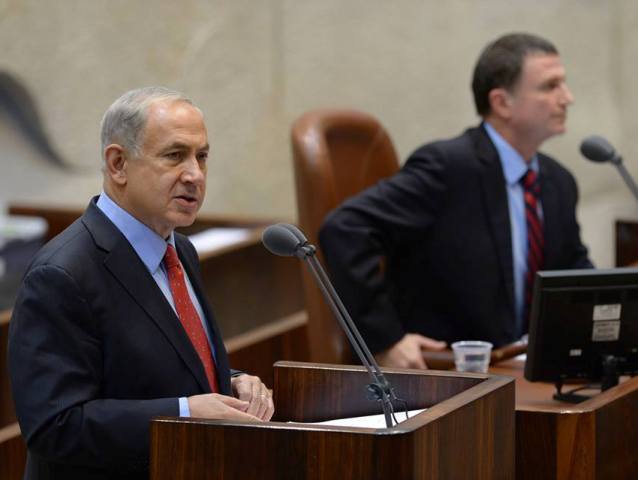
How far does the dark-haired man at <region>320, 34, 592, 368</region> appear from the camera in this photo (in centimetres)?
384

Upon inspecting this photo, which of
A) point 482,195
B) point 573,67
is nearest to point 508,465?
point 482,195

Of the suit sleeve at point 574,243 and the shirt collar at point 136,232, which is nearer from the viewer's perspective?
the shirt collar at point 136,232

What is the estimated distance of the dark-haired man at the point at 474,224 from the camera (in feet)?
12.6

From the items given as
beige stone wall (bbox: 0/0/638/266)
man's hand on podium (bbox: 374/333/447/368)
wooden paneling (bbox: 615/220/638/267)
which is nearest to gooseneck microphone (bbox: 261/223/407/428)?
man's hand on podium (bbox: 374/333/447/368)

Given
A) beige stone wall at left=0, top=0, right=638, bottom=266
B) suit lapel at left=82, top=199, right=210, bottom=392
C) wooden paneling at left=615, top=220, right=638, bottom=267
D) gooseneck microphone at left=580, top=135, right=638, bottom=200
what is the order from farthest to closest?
beige stone wall at left=0, top=0, right=638, bottom=266, wooden paneling at left=615, top=220, right=638, bottom=267, gooseneck microphone at left=580, top=135, right=638, bottom=200, suit lapel at left=82, top=199, right=210, bottom=392

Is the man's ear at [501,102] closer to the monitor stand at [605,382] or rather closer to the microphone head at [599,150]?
the microphone head at [599,150]

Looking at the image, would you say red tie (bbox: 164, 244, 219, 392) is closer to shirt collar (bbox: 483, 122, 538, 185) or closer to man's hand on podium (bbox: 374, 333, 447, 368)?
man's hand on podium (bbox: 374, 333, 447, 368)

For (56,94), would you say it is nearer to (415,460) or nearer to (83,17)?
(83,17)

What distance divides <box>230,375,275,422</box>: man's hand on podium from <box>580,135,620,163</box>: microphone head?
1412mm

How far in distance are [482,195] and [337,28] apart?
10.4 feet

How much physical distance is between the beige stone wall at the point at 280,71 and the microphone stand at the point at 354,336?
3.84 m

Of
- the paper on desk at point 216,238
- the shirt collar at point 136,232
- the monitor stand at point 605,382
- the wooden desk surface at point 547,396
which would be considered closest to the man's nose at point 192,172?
the shirt collar at point 136,232

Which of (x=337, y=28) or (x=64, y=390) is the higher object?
(x=337, y=28)

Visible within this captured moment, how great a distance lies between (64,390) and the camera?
211cm
